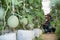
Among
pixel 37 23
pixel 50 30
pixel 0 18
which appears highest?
pixel 0 18

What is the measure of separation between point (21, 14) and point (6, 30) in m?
0.26

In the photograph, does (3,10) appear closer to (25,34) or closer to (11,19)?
(11,19)

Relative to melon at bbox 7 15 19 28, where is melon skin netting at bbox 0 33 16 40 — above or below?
below

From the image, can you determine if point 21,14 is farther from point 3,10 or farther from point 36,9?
point 36,9

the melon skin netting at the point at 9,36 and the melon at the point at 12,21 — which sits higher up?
the melon at the point at 12,21

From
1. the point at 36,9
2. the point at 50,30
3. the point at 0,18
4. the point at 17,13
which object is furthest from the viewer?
the point at 50,30

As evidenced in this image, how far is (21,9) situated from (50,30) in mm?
1312

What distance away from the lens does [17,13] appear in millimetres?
1832

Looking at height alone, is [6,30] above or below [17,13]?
below

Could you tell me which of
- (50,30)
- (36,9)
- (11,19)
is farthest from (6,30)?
(50,30)

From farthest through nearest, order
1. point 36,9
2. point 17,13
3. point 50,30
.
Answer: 1. point 50,30
2. point 36,9
3. point 17,13

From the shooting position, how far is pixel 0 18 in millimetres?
1667

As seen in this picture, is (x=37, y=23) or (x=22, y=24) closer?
(x=22, y=24)

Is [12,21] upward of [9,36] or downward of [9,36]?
upward
